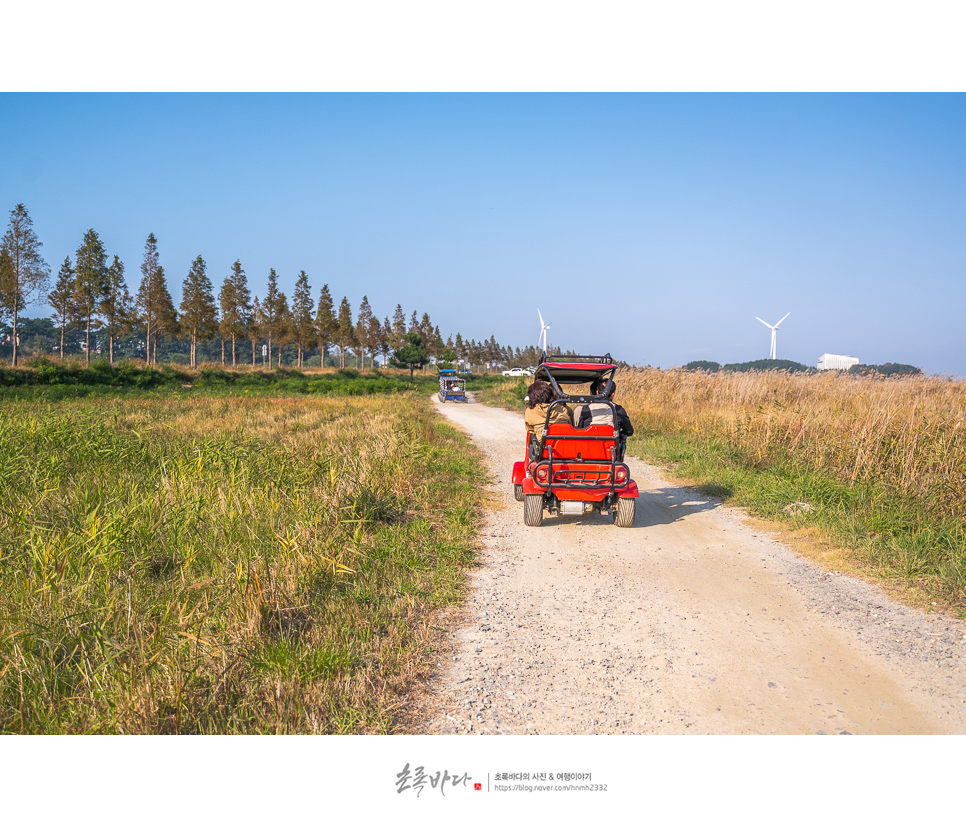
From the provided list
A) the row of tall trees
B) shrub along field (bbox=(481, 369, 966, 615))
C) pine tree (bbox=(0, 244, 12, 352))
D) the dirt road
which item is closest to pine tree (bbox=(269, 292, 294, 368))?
the row of tall trees

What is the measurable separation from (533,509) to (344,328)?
2966 inches

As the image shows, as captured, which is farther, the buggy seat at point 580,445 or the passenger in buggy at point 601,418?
the passenger in buggy at point 601,418

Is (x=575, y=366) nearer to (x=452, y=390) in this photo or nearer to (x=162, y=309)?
(x=452, y=390)

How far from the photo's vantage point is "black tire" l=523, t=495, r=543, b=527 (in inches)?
289

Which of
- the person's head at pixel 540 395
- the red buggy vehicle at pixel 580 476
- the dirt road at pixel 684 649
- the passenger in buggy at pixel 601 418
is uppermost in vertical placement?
the person's head at pixel 540 395

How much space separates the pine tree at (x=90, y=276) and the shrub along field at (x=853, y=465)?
49.0m

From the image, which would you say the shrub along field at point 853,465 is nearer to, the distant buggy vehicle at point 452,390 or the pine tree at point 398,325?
the distant buggy vehicle at point 452,390

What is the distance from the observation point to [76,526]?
18.0 feet

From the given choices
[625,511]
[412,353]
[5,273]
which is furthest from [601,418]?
[412,353]

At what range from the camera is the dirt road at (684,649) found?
3186mm

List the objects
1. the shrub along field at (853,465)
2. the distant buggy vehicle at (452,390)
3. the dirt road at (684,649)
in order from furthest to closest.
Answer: the distant buggy vehicle at (452,390), the shrub along field at (853,465), the dirt road at (684,649)

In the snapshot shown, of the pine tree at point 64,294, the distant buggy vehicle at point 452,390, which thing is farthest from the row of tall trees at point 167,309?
the distant buggy vehicle at point 452,390

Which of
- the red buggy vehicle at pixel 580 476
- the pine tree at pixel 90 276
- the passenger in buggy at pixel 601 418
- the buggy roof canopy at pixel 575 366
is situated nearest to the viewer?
the red buggy vehicle at pixel 580 476
